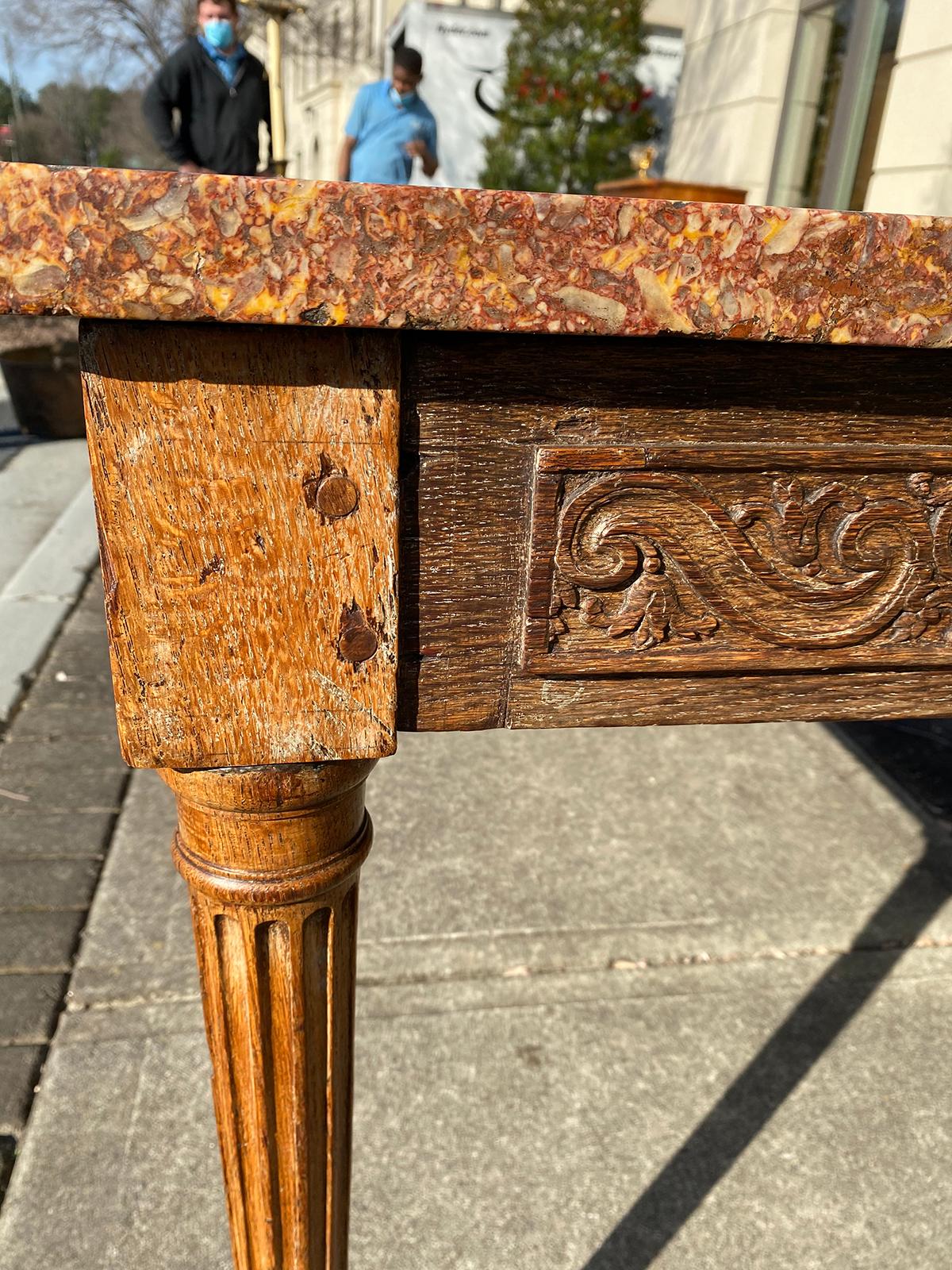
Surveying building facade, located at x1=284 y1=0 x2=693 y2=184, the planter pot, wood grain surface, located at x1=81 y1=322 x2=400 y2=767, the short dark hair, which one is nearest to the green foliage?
building facade, located at x1=284 y1=0 x2=693 y2=184

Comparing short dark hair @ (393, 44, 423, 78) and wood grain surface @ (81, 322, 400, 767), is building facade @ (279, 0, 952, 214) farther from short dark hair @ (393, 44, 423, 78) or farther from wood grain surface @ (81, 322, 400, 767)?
wood grain surface @ (81, 322, 400, 767)

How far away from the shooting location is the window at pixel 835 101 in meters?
4.36

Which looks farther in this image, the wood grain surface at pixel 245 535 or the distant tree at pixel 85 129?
the distant tree at pixel 85 129

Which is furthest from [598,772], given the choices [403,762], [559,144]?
[559,144]

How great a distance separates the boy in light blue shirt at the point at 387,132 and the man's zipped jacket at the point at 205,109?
0.45 m

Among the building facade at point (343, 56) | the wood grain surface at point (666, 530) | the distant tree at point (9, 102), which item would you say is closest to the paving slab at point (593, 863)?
the wood grain surface at point (666, 530)

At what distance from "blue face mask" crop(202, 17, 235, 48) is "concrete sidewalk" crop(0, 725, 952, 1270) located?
12.4ft

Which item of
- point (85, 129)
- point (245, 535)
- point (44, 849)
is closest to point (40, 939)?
point (44, 849)

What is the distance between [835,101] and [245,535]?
216 inches

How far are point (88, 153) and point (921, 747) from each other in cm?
1374

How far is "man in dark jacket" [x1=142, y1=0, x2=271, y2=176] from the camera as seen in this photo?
4.32 meters

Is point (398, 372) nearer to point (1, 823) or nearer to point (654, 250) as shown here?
point (654, 250)

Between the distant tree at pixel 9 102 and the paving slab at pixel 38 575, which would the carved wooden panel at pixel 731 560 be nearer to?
the paving slab at pixel 38 575

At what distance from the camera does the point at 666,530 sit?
0.54 m
